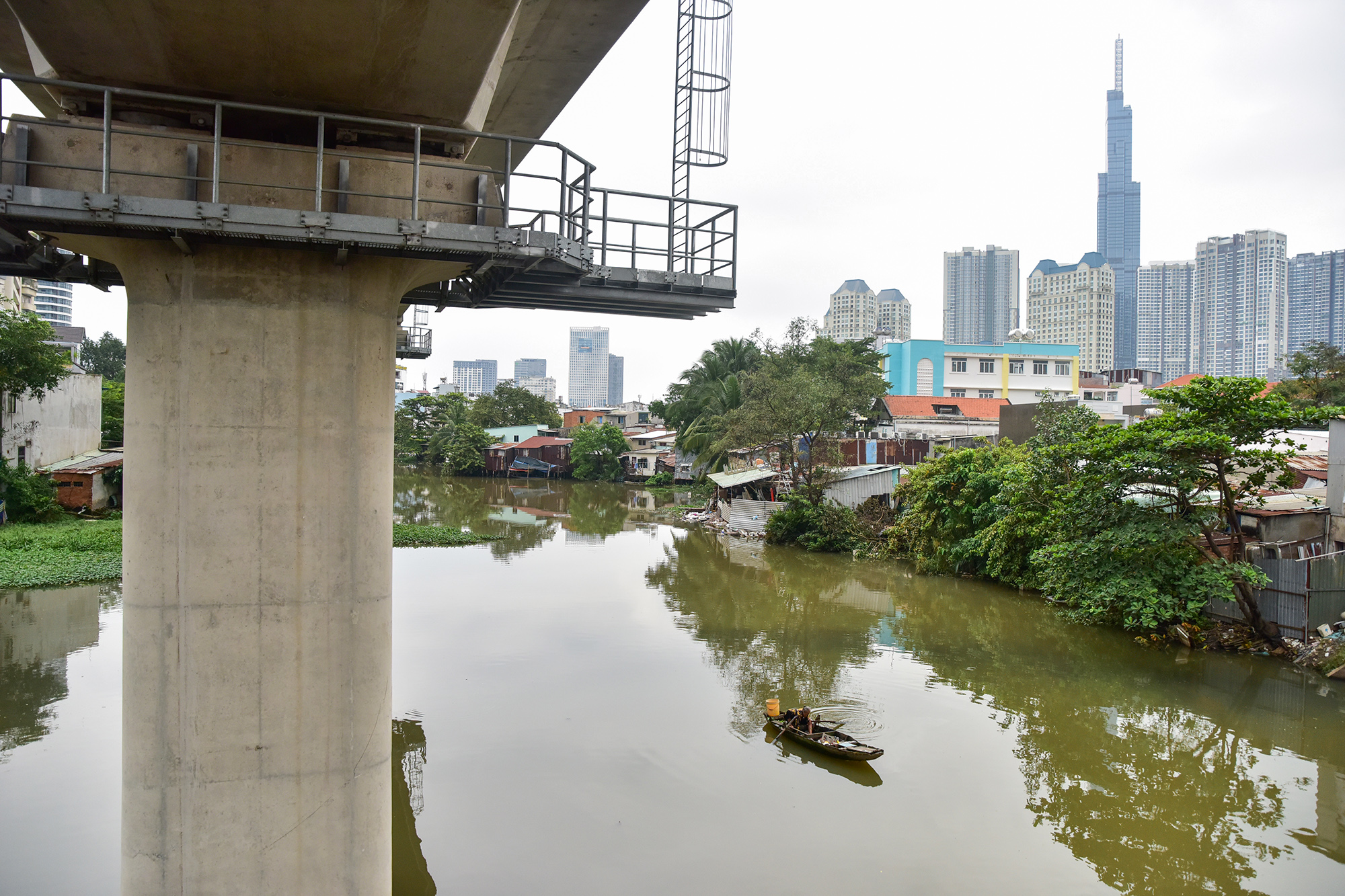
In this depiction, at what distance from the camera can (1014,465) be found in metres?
19.8

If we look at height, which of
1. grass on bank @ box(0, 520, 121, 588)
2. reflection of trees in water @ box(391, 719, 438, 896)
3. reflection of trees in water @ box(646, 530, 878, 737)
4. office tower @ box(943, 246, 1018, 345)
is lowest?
reflection of trees in water @ box(391, 719, 438, 896)

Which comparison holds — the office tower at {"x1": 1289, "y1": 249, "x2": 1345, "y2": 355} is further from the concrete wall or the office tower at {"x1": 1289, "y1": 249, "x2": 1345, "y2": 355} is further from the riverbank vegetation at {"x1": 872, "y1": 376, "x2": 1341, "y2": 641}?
the concrete wall

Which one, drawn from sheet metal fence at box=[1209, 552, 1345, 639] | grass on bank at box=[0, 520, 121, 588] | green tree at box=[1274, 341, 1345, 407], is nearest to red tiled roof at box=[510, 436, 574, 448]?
grass on bank at box=[0, 520, 121, 588]

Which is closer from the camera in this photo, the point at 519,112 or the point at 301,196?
the point at 301,196

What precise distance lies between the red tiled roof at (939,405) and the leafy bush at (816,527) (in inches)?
475

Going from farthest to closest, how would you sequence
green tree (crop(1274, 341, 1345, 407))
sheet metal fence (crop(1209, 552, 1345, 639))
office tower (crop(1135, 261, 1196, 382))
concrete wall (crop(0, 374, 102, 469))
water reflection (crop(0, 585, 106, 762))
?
office tower (crop(1135, 261, 1196, 382)), green tree (crop(1274, 341, 1345, 407)), concrete wall (crop(0, 374, 102, 469)), sheet metal fence (crop(1209, 552, 1345, 639)), water reflection (crop(0, 585, 106, 762))

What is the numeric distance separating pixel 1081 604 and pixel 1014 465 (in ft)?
18.7

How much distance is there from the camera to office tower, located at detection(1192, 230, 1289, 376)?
119 metres

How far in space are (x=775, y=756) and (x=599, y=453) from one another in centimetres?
4828

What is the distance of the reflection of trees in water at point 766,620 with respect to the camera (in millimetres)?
13688

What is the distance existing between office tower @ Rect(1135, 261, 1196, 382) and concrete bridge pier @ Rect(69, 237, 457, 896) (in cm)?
15554

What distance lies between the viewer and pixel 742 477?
111 ft

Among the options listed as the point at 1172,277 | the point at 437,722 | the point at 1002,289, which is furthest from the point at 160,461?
the point at 1002,289

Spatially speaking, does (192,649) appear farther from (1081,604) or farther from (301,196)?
(1081,604)
